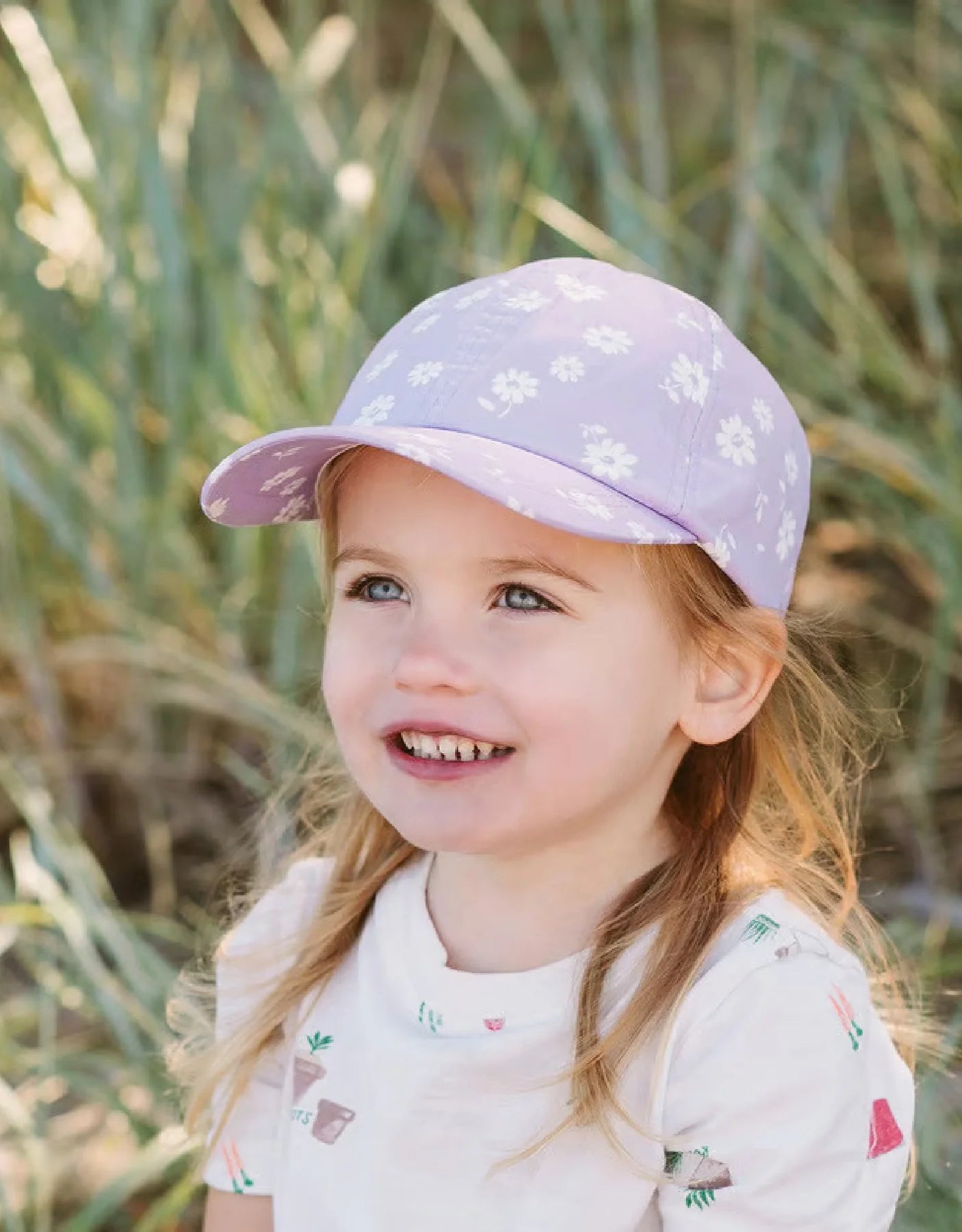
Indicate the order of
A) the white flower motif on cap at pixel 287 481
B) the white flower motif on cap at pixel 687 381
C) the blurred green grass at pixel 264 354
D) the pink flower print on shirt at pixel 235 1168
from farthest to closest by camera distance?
1. the blurred green grass at pixel 264 354
2. the pink flower print on shirt at pixel 235 1168
3. the white flower motif on cap at pixel 287 481
4. the white flower motif on cap at pixel 687 381

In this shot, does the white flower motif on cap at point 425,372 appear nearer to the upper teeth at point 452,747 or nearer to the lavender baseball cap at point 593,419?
the lavender baseball cap at point 593,419

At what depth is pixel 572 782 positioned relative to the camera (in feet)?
4.32

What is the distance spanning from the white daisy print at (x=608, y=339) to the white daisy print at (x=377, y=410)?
0.53ft

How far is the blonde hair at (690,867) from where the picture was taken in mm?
1337

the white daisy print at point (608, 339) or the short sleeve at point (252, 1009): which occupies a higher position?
the white daisy print at point (608, 339)

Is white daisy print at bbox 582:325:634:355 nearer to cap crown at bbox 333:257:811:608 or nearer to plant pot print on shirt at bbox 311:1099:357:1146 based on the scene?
cap crown at bbox 333:257:811:608

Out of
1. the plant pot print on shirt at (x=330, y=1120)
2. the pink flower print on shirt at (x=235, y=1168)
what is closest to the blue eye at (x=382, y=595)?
the plant pot print on shirt at (x=330, y=1120)

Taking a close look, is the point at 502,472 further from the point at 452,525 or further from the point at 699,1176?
the point at 699,1176

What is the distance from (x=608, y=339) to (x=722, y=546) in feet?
0.59

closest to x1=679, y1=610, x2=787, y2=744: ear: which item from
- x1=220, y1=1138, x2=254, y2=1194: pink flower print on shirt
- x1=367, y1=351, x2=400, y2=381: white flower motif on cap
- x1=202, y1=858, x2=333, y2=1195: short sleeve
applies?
x1=367, y1=351, x2=400, y2=381: white flower motif on cap

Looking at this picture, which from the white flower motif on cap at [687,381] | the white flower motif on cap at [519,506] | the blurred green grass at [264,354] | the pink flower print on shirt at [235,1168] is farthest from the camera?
the blurred green grass at [264,354]

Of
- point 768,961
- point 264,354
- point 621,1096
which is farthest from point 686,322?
point 264,354

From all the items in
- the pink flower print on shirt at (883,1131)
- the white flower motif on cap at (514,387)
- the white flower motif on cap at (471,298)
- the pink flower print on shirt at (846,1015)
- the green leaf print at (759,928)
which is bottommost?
the pink flower print on shirt at (883,1131)

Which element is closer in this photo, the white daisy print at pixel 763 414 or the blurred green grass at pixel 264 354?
the white daisy print at pixel 763 414
